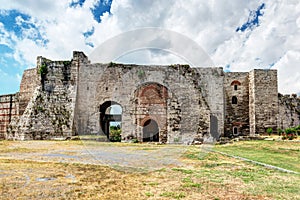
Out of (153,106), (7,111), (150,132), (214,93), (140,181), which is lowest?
(140,181)

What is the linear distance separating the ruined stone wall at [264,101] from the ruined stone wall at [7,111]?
1977 cm

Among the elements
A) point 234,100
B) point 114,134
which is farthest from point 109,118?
point 234,100

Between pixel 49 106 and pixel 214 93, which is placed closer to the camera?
pixel 49 106

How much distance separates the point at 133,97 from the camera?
19.7 m

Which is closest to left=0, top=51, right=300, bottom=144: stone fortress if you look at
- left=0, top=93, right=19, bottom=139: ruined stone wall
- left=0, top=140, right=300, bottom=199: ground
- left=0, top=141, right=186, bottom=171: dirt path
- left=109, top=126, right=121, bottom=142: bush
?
left=0, top=93, right=19, bottom=139: ruined stone wall

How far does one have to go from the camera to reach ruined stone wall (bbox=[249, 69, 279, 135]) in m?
22.0

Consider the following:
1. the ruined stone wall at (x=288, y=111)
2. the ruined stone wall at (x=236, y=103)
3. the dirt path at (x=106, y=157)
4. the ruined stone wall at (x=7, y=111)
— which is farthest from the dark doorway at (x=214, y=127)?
the ruined stone wall at (x=7, y=111)

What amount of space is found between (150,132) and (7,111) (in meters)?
12.0

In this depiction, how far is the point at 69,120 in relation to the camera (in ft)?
62.8

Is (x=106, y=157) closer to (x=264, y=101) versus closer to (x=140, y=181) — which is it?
(x=140, y=181)

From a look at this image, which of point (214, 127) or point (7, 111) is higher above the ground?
point (7, 111)

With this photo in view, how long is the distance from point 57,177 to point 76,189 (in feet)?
3.79

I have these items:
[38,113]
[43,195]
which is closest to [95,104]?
[38,113]

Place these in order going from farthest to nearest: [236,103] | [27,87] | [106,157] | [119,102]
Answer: [236,103] < [27,87] < [119,102] < [106,157]
